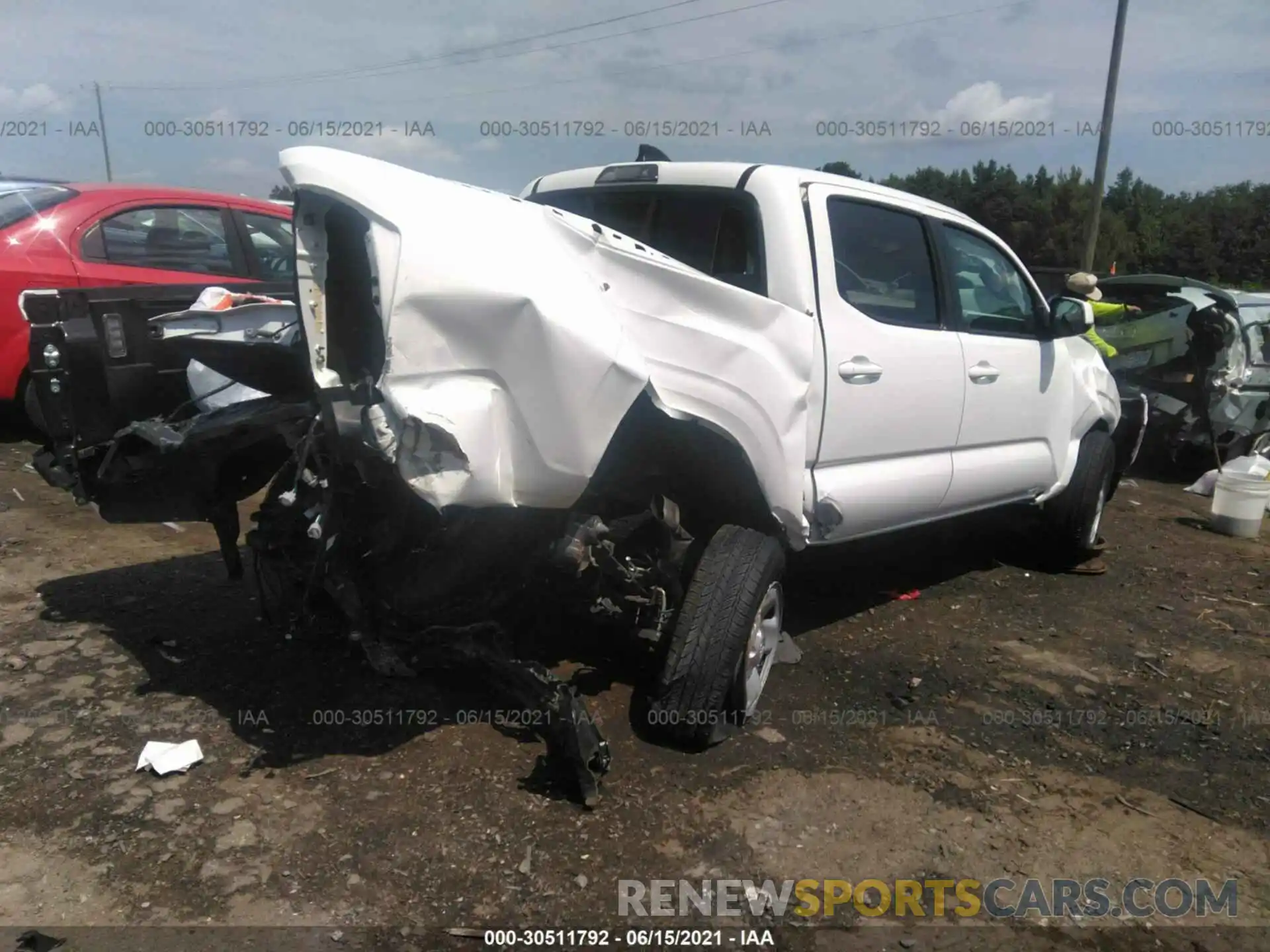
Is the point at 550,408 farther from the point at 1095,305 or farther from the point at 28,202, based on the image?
the point at 1095,305

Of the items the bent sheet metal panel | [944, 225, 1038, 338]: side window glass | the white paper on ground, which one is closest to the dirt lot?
the white paper on ground

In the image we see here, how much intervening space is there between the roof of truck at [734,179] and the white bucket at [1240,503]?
11.5 feet

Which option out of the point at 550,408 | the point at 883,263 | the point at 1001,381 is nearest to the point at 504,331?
the point at 550,408

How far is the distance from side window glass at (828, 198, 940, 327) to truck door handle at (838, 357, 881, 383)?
0.66ft

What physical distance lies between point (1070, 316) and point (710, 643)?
284 centimetres

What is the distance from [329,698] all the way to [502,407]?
1621mm

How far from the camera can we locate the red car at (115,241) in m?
5.87

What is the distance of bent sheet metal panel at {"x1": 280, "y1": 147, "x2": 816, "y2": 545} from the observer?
241cm

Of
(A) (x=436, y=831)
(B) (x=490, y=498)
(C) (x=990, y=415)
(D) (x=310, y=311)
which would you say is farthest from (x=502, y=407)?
(C) (x=990, y=415)

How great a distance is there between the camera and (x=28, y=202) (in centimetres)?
609

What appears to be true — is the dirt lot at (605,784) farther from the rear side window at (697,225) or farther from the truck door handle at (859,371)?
the rear side window at (697,225)

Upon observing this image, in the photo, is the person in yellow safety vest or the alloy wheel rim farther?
the person in yellow safety vest

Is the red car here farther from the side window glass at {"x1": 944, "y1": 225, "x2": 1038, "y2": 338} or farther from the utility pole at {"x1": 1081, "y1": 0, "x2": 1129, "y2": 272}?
the utility pole at {"x1": 1081, "y1": 0, "x2": 1129, "y2": 272}

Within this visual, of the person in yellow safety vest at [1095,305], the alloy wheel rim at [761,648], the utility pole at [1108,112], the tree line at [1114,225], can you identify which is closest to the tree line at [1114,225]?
the tree line at [1114,225]
